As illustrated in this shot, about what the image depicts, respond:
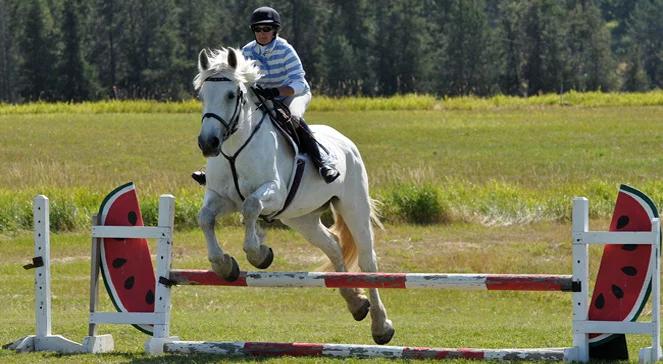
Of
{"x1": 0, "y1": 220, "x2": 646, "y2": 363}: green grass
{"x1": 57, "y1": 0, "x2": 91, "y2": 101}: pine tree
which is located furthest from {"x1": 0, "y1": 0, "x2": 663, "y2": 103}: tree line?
{"x1": 0, "y1": 220, "x2": 646, "y2": 363}: green grass

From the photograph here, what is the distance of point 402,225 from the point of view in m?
21.2

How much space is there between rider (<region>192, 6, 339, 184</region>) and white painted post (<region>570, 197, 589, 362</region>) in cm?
213

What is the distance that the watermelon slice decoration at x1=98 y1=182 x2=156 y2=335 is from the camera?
9.53 meters

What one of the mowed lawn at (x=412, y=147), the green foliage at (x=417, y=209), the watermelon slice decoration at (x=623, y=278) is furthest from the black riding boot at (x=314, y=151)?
the mowed lawn at (x=412, y=147)

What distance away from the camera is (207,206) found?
9.19 m

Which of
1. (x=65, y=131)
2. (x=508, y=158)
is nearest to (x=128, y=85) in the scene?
(x=65, y=131)

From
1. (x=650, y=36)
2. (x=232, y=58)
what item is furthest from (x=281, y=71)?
(x=650, y=36)

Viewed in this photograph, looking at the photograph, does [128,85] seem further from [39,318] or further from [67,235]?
[39,318]

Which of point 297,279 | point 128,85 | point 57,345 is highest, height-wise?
point 297,279

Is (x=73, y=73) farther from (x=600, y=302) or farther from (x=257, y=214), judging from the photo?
(x=600, y=302)

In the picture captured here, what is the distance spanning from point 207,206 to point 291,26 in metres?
76.6

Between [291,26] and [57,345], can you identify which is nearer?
[57,345]

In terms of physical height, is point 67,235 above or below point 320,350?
below

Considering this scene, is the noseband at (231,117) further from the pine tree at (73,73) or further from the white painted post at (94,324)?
the pine tree at (73,73)
